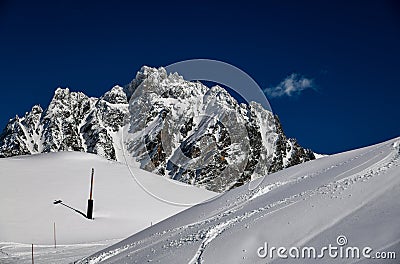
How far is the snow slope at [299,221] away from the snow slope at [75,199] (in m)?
9.78

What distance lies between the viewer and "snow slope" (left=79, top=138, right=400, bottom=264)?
23.9ft

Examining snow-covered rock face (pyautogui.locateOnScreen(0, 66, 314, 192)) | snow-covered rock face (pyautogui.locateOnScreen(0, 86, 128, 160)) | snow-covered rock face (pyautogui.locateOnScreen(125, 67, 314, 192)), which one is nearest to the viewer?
snow-covered rock face (pyautogui.locateOnScreen(125, 67, 314, 192))

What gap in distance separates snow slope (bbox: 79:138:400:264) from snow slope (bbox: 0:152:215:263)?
9.78 meters

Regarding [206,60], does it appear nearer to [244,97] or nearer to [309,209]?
[244,97]

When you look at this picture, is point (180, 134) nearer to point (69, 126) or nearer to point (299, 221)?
point (69, 126)

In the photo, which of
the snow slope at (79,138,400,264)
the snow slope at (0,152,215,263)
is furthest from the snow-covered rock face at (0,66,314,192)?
the snow slope at (79,138,400,264)

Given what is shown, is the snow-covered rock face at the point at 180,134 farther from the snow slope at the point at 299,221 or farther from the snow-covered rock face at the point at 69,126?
the snow slope at the point at 299,221

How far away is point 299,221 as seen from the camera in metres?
8.39

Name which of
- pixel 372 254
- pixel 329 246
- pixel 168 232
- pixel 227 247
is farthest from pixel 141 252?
pixel 372 254

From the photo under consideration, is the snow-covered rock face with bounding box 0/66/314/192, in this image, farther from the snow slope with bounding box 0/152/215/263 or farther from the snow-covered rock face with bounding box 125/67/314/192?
the snow slope with bounding box 0/152/215/263

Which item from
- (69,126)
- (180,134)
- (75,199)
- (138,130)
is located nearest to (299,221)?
(75,199)

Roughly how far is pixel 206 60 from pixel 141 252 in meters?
5.41

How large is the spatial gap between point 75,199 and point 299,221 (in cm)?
2418

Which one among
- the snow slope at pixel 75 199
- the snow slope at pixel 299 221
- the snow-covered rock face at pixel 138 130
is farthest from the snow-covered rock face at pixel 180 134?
the snow slope at pixel 299 221
